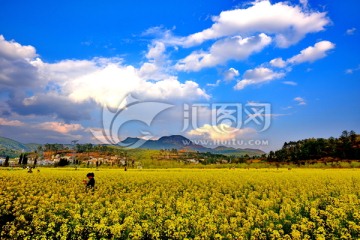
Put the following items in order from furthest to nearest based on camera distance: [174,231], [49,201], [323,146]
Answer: [323,146] < [49,201] < [174,231]

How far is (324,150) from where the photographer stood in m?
155

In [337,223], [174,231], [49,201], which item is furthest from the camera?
[49,201]

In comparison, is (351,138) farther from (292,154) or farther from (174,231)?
(174,231)

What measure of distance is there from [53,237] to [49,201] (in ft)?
23.5

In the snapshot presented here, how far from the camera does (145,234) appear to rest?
1179cm

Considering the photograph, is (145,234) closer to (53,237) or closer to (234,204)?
(53,237)

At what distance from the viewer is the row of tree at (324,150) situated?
479 ft

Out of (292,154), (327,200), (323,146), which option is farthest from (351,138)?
(327,200)

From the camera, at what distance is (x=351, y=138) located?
166 m

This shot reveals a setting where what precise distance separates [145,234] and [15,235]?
5.63m

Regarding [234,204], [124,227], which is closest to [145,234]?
[124,227]

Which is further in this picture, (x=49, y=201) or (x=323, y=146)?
(x=323, y=146)

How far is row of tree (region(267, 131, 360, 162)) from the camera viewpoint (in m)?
146

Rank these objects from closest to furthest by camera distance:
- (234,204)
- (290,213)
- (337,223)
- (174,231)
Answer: (174,231) < (337,223) < (290,213) < (234,204)
